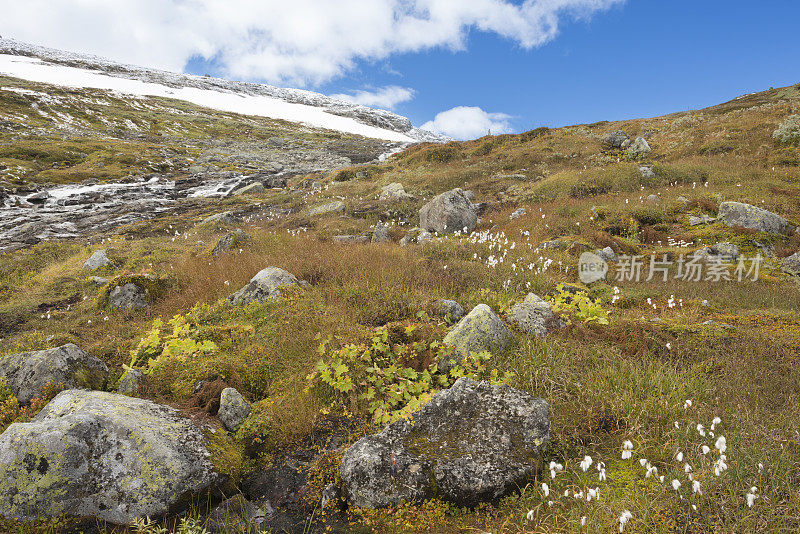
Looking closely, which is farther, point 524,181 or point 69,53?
point 69,53

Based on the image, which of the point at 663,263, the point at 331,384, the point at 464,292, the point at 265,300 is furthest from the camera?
the point at 663,263

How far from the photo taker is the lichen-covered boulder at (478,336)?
5.16 meters

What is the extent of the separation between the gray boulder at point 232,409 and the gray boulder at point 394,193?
17.4 meters

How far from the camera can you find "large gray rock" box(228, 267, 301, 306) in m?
7.36

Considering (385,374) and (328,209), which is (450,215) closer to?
(328,209)

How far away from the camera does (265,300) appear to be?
7.18 m

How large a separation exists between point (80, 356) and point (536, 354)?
638 centimetres

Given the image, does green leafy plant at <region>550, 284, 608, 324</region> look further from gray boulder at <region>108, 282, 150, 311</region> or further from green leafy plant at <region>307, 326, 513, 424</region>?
gray boulder at <region>108, 282, 150, 311</region>

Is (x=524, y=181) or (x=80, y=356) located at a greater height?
A: (x=524, y=181)

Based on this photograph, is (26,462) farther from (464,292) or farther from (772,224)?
(772,224)

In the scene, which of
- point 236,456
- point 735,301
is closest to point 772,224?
point 735,301

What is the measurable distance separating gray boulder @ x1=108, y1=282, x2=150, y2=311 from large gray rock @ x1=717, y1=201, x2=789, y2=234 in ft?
59.8

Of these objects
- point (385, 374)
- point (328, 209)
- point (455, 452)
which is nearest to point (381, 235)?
point (328, 209)

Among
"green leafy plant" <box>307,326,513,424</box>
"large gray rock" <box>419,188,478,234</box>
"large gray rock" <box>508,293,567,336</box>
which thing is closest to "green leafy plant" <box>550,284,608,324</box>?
"large gray rock" <box>508,293,567,336</box>
